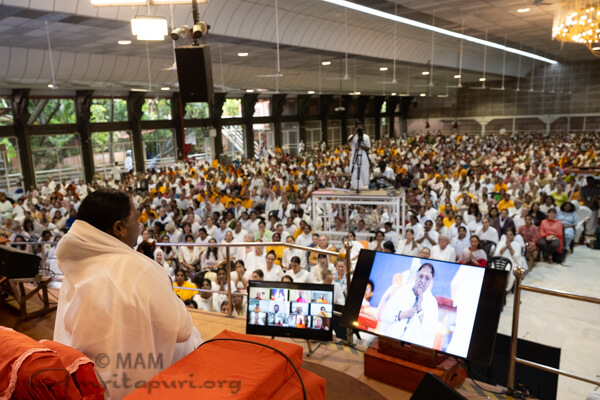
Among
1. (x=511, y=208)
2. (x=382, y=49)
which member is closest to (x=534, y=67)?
(x=382, y=49)

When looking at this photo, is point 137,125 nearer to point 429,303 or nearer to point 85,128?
point 85,128

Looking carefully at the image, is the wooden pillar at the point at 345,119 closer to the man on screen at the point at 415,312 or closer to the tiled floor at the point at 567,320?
the tiled floor at the point at 567,320

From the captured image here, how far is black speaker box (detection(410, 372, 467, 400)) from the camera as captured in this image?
161 centimetres

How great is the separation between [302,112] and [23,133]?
1470cm

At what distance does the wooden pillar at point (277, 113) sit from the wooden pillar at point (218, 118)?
12.8 ft

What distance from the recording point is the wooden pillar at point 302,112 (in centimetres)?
2492

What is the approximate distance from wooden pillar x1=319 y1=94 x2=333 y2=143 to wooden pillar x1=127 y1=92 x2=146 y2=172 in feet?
40.3

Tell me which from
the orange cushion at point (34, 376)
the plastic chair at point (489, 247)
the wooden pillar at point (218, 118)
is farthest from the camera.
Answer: the wooden pillar at point (218, 118)

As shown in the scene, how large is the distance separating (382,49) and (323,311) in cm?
1049

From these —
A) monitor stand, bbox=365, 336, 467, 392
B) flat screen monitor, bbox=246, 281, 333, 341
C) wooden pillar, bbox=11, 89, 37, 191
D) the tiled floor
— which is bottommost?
the tiled floor

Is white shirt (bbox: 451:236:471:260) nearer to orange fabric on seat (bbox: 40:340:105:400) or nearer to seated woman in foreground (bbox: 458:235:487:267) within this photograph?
seated woman in foreground (bbox: 458:235:487:267)

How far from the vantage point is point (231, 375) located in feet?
5.23

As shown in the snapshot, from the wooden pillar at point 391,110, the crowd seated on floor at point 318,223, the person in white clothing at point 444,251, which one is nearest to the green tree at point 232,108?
the crowd seated on floor at point 318,223

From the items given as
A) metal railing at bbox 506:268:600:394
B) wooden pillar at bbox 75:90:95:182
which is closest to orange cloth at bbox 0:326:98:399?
metal railing at bbox 506:268:600:394
